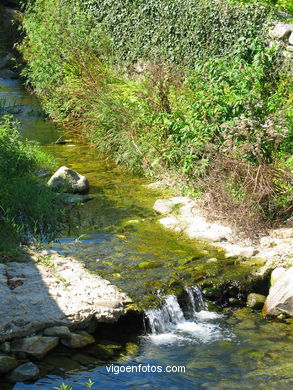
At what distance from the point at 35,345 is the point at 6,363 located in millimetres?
393

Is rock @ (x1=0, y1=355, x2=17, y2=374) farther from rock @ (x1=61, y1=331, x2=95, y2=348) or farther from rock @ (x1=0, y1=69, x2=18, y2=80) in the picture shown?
rock @ (x1=0, y1=69, x2=18, y2=80)

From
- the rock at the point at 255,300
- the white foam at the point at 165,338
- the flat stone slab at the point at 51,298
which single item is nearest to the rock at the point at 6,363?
the flat stone slab at the point at 51,298

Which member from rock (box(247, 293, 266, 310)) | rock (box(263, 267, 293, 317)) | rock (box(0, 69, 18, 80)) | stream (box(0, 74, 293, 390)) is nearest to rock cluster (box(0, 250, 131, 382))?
stream (box(0, 74, 293, 390))

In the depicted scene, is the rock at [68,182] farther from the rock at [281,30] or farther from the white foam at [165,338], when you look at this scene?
the rock at [281,30]

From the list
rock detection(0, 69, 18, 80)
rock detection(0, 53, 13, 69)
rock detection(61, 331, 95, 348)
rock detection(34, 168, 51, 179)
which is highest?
rock detection(61, 331, 95, 348)

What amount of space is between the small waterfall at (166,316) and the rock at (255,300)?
2.82 ft

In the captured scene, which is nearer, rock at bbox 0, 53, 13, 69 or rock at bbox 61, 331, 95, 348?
rock at bbox 61, 331, 95, 348

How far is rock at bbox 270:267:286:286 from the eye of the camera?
7863 mm

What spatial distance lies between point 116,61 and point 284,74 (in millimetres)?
5932

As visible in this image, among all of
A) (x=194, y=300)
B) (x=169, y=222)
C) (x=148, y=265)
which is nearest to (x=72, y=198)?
(x=169, y=222)

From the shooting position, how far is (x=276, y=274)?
793 centimetres

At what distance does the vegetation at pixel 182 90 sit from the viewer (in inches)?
360

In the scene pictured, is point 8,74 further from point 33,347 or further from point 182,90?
point 33,347

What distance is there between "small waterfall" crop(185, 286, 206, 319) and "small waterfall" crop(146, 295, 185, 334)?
0.63ft
